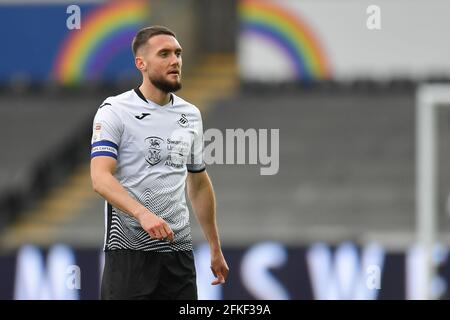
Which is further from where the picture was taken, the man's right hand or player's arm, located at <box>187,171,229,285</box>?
player's arm, located at <box>187,171,229,285</box>

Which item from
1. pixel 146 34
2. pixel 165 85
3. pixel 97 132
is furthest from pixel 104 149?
pixel 146 34

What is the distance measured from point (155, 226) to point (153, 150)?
38 centimetres

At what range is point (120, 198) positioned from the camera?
4.61 m

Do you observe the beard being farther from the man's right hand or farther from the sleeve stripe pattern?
the man's right hand

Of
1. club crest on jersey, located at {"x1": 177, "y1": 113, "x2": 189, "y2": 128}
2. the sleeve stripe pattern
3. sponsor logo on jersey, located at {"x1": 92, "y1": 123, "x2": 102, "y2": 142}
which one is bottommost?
the sleeve stripe pattern

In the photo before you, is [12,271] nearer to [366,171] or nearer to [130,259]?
[366,171]

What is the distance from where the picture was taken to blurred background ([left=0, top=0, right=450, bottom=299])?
1391 centimetres

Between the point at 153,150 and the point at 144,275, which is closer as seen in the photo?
the point at 153,150

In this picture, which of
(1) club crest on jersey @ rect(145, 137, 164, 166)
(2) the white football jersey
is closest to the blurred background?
(2) the white football jersey

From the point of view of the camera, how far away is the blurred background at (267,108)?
13.9 m

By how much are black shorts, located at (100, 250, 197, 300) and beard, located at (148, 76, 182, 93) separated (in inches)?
24.4

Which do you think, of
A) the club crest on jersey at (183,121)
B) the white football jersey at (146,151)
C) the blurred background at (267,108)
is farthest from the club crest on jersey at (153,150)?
the blurred background at (267,108)

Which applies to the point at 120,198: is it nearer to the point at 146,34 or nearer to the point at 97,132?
the point at 97,132

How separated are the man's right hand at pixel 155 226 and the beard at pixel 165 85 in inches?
18.4
